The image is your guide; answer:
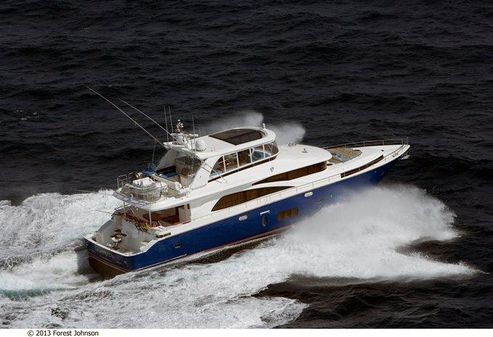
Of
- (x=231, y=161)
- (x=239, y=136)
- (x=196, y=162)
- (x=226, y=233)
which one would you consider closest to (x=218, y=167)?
(x=231, y=161)

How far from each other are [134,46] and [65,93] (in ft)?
23.6

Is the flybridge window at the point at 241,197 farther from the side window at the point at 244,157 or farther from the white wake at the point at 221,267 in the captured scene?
the white wake at the point at 221,267

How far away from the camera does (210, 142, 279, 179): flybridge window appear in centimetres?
3719

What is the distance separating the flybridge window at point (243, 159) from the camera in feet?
122

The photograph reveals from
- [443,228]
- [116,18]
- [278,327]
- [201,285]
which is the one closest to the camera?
[278,327]

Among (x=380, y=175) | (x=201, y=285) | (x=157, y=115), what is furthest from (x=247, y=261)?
(x=157, y=115)

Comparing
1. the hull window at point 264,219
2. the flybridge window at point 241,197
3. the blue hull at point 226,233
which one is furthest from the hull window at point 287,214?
the flybridge window at point 241,197

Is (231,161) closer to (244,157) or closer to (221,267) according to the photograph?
(244,157)

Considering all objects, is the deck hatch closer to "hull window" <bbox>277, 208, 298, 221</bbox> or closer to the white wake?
the white wake

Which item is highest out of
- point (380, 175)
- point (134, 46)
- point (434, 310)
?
point (134, 46)

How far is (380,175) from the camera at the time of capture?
40281mm

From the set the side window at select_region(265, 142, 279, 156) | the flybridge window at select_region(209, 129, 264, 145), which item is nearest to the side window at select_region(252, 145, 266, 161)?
the side window at select_region(265, 142, 279, 156)

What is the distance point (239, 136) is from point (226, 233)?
13.6 ft

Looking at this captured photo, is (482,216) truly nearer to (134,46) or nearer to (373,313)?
(373,313)
